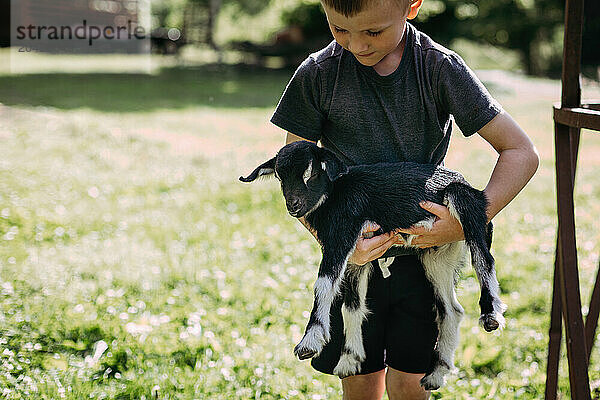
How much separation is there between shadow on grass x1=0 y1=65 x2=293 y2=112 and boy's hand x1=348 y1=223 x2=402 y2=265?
13.7 metres

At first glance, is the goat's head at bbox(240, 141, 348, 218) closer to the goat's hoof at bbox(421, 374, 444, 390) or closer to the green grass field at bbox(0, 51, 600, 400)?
the goat's hoof at bbox(421, 374, 444, 390)

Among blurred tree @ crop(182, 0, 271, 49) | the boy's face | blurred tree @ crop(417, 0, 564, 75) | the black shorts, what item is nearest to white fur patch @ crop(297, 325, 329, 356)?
the black shorts

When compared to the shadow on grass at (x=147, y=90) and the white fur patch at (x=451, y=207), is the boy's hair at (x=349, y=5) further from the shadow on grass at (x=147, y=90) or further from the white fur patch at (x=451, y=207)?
the shadow on grass at (x=147, y=90)

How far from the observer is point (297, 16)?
25.9 meters

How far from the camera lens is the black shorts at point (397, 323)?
2770 mm

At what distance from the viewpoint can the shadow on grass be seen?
16.0 meters

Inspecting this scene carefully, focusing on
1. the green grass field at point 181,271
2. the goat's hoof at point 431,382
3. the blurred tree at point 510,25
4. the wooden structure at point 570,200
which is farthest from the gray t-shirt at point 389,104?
the blurred tree at point 510,25

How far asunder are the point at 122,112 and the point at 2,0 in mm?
15193

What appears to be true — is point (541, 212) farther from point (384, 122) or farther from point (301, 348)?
point (301, 348)

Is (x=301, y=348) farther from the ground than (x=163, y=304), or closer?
farther from the ground

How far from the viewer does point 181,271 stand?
557cm

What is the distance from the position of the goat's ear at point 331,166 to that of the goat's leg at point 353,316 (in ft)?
1.75

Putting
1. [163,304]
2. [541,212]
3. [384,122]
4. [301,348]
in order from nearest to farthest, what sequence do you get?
1. [301,348]
2. [384,122]
3. [163,304]
4. [541,212]

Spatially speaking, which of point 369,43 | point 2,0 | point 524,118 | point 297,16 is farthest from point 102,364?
point 2,0
